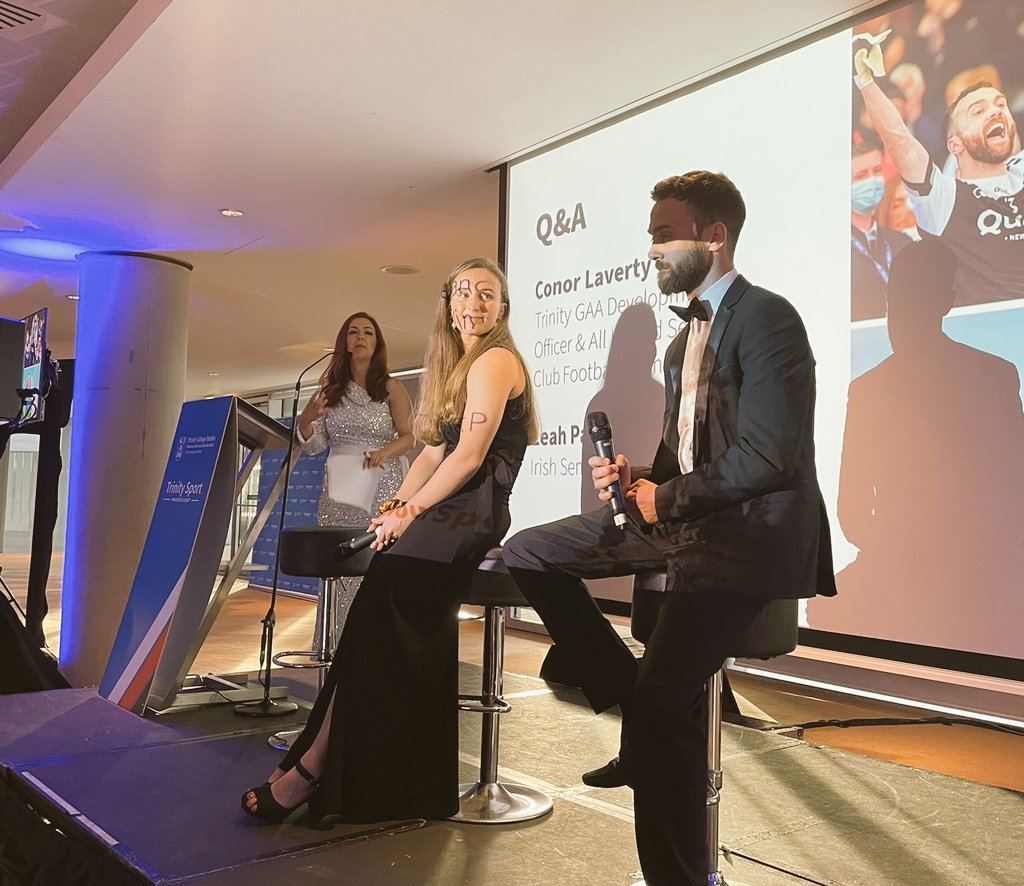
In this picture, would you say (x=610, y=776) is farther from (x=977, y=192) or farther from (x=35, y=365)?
(x=35, y=365)

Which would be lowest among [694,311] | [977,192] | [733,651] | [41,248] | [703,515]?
[733,651]

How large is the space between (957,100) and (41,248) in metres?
5.62

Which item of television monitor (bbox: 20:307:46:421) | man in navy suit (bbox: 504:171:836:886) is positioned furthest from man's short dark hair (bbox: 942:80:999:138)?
television monitor (bbox: 20:307:46:421)

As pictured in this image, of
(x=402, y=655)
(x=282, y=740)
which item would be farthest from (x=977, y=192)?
(x=282, y=740)

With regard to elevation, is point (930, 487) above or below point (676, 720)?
above

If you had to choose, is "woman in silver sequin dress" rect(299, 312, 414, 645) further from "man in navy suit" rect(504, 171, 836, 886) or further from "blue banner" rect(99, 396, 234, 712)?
"man in navy suit" rect(504, 171, 836, 886)

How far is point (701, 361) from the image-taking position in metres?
1.76

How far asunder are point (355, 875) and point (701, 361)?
4.24 feet

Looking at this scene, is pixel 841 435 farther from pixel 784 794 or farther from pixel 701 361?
pixel 701 361

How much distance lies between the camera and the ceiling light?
596cm

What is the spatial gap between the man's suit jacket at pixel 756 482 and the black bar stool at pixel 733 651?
0.08 meters

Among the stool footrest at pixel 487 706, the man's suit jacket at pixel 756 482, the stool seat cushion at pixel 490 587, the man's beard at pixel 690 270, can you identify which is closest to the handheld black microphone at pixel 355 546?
the stool seat cushion at pixel 490 587

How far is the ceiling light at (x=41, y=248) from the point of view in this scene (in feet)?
19.6

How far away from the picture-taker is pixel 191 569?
11.9 ft
